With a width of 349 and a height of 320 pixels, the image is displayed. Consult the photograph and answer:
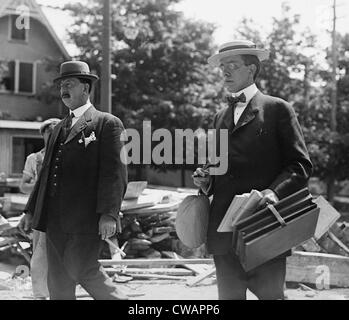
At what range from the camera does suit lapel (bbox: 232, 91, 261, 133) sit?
352cm

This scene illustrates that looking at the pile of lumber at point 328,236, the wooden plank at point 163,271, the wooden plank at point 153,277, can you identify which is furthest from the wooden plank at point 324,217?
the wooden plank at point 153,277

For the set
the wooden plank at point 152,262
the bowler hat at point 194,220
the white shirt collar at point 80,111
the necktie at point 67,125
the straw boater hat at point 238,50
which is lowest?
the wooden plank at point 152,262

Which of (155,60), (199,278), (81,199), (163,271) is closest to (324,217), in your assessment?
(199,278)

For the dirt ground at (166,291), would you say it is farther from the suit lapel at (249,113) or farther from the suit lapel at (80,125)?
the suit lapel at (249,113)

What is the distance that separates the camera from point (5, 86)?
1011 inches

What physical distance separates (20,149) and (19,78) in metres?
3.72

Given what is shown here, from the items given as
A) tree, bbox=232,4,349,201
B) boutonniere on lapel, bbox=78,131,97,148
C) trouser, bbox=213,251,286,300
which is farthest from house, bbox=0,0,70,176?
trouser, bbox=213,251,286,300

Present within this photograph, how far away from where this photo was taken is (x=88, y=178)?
3.99 m

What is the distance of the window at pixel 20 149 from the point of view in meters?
23.6

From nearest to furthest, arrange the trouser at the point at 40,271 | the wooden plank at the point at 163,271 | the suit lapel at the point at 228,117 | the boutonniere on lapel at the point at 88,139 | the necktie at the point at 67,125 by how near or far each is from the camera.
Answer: the suit lapel at the point at 228,117 < the boutonniere on lapel at the point at 88,139 < the necktie at the point at 67,125 < the trouser at the point at 40,271 < the wooden plank at the point at 163,271

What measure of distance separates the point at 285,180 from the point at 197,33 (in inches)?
867

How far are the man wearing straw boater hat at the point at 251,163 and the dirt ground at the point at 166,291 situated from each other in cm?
276

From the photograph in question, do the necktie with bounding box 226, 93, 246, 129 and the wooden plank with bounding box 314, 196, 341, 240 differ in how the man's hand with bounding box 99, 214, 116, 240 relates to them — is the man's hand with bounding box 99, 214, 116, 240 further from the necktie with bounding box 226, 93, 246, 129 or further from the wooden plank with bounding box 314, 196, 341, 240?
the wooden plank with bounding box 314, 196, 341, 240

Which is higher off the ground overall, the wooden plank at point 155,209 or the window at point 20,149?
the wooden plank at point 155,209
